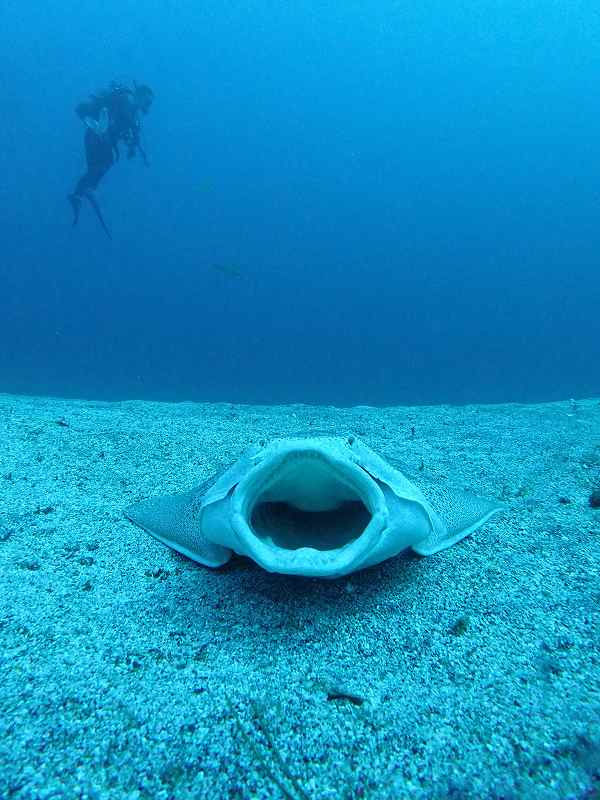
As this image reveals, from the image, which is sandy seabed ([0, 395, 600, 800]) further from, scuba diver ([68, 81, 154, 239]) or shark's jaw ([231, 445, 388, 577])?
scuba diver ([68, 81, 154, 239])

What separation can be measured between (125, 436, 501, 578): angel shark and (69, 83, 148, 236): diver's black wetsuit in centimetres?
1485

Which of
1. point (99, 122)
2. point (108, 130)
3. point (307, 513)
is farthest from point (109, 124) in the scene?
point (307, 513)

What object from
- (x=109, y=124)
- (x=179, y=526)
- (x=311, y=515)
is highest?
(x=109, y=124)

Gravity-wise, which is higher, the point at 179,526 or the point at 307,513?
the point at 307,513

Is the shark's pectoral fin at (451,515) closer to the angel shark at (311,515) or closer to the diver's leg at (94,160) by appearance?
the angel shark at (311,515)

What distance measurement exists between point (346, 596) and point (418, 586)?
0.45 m

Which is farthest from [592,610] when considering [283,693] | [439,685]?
[283,693]

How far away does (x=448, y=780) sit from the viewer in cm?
151

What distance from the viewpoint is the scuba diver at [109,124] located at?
46.7 ft

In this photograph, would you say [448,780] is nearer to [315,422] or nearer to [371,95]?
[315,422]

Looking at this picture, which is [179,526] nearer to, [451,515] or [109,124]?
[451,515]

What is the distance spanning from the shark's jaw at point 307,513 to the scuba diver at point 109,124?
14927mm

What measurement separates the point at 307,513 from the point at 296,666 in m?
0.96

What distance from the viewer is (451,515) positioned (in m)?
3.10
